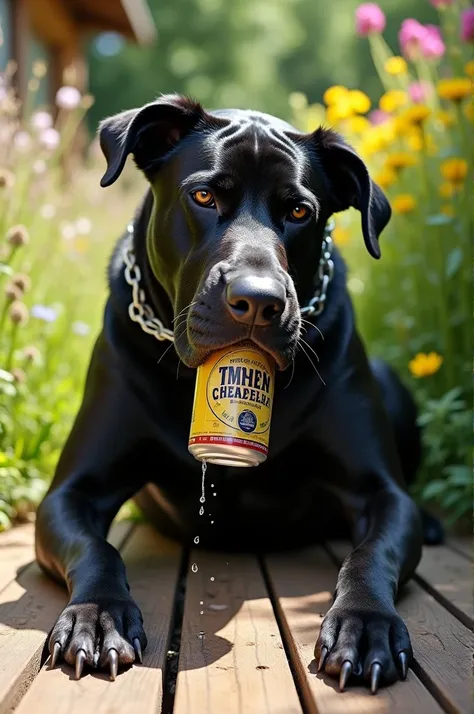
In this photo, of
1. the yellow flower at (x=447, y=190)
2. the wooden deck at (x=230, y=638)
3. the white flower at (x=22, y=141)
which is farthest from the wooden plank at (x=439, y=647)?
the white flower at (x=22, y=141)

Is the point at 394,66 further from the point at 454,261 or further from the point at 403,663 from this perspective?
the point at 403,663

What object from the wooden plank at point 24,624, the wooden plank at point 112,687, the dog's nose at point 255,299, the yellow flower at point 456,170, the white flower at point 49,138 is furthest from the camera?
the white flower at point 49,138

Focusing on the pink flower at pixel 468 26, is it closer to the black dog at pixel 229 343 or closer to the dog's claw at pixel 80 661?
the black dog at pixel 229 343

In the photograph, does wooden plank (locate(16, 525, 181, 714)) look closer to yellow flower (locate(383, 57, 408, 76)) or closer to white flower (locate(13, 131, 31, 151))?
white flower (locate(13, 131, 31, 151))

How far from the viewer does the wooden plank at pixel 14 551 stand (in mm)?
2572

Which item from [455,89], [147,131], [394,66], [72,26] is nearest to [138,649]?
[147,131]

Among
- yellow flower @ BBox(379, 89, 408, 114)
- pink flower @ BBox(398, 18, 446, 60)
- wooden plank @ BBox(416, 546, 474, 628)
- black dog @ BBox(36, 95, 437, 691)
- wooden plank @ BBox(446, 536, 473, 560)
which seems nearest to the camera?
black dog @ BBox(36, 95, 437, 691)

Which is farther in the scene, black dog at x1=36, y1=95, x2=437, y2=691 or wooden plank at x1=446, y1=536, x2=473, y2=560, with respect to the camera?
wooden plank at x1=446, y1=536, x2=473, y2=560

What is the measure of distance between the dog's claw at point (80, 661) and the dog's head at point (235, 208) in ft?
2.26

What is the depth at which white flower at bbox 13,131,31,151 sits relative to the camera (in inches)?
154

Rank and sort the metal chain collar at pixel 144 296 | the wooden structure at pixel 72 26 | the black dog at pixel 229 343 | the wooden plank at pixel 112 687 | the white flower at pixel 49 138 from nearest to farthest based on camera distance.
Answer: the wooden plank at pixel 112 687
the black dog at pixel 229 343
the metal chain collar at pixel 144 296
the white flower at pixel 49 138
the wooden structure at pixel 72 26

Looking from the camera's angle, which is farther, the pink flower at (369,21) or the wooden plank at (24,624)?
the pink flower at (369,21)

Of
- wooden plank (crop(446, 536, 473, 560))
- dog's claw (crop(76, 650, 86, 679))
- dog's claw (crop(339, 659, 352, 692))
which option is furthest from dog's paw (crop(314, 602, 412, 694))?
wooden plank (crop(446, 536, 473, 560))

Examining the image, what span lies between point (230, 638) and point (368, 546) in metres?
0.39
